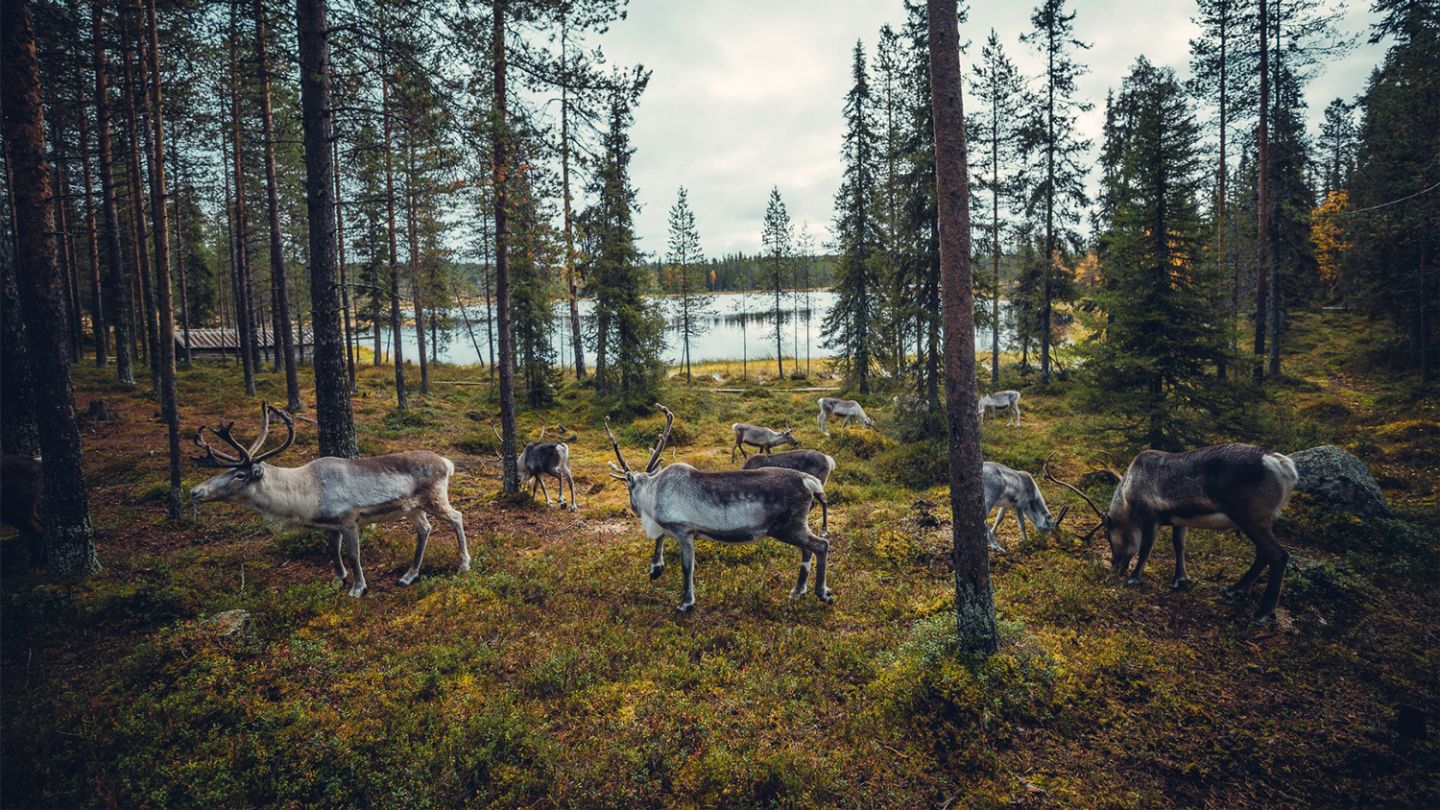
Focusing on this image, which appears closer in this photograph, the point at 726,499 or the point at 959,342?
the point at 959,342

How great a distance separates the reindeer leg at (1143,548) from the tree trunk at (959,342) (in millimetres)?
3893

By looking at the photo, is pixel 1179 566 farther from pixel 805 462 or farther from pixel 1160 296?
pixel 1160 296

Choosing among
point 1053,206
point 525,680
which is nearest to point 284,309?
point 525,680

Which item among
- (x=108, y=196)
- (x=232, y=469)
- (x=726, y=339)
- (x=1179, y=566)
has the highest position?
(x=108, y=196)

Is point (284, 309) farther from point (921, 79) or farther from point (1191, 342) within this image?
point (1191, 342)

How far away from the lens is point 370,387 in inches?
1284

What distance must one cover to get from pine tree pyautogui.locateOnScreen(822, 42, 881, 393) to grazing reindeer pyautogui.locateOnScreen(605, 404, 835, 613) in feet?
68.6

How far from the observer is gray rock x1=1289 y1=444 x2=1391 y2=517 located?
9.78 meters

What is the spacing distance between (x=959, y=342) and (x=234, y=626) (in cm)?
920

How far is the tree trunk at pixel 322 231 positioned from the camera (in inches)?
338

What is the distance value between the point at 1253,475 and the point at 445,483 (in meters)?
11.7

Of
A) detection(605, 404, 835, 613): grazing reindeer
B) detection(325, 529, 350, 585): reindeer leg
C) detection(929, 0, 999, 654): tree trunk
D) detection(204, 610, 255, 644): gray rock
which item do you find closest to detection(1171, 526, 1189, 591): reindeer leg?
detection(929, 0, 999, 654): tree trunk

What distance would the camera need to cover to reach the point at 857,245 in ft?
→ 93.0

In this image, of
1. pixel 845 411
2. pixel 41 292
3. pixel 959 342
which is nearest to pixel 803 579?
pixel 959 342
